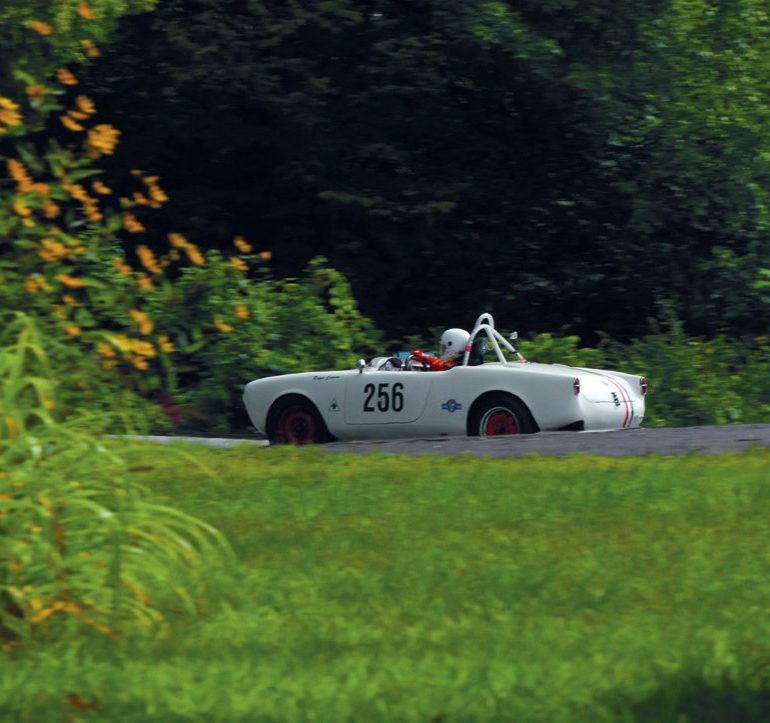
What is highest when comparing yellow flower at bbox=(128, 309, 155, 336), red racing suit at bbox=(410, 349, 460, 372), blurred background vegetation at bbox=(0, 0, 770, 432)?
blurred background vegetation at bbox=(0, 0, 770, 432)

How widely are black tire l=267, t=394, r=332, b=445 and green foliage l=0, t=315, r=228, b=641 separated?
31.2 ft

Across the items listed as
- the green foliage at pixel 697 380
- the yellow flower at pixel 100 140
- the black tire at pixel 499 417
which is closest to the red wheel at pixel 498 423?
the black tire at pixel 499 417

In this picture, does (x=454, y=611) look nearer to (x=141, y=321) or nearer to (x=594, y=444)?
(x=141, y=321)

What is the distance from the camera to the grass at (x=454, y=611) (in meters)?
5.91

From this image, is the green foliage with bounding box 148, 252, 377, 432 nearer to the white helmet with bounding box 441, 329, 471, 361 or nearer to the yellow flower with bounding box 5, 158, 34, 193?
the white helmet with bounding box 441, 329, 471, 361

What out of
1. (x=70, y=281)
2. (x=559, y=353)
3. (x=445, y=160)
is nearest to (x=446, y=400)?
(x=559, y=353)

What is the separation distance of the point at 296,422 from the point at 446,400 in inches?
73.3

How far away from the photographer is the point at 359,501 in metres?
10.2

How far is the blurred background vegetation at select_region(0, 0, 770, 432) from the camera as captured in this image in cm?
2225

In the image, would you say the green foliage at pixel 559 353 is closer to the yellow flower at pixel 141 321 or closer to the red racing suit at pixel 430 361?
the red racing suit at pixel 430 361

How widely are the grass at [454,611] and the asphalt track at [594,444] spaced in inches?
78.5

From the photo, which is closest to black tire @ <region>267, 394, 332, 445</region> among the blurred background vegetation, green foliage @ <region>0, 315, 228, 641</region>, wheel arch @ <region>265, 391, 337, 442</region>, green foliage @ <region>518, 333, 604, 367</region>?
wheel arch @ <region>265, 391, 337, 442</region>

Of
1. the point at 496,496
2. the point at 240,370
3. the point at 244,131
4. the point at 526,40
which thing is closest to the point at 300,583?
the point at 496,496

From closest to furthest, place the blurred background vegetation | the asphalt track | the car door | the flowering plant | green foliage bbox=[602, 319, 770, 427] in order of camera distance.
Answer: the flowering plant, the asphalt track, the car door, green foliage bbox=[602, 319, 770, 427], the blurred background vegetation
